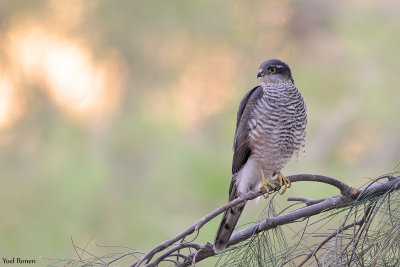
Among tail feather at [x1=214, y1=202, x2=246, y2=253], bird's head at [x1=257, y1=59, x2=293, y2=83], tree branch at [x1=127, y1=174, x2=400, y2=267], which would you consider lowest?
tree branch at [x1=127, y1=174, x2=400, y2=267]

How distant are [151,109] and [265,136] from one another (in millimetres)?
3407

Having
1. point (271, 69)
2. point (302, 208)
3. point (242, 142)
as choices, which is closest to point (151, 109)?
point (271, 69)

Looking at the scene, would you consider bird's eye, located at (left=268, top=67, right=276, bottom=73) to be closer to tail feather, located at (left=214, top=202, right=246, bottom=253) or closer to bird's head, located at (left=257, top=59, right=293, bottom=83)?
bird's head, located at (left=257, top=59, right=293, bottom=83)

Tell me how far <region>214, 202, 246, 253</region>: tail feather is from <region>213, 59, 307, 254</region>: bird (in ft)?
0.06

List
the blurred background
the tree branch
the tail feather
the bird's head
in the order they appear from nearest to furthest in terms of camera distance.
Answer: the tree branch, the tail feather, the bird's head, the blurred background

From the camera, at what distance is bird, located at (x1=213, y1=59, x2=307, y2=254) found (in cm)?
313

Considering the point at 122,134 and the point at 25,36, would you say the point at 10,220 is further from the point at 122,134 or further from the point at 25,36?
the point at 25,36

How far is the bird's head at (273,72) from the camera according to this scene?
3318 mm

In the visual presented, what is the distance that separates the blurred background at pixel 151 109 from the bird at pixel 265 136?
7.09 feet

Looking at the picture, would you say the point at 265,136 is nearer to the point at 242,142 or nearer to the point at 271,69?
the point at 242,142

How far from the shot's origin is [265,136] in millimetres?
3125

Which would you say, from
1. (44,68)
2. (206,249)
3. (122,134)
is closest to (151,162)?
(122,134)

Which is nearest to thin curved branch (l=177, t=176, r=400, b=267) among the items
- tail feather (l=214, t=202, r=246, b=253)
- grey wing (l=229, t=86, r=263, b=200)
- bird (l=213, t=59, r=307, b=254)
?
tail feather (l=214, t=202, r=246, b=253)

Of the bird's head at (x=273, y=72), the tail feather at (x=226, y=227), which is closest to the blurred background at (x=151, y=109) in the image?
the bird's head at (x=273, y=72)
